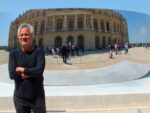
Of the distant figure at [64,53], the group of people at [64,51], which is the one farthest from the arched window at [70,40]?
the distant figure at [64,53]

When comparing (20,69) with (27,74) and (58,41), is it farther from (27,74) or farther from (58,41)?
(58,41)

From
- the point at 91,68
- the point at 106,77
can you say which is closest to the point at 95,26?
the point at 91,68

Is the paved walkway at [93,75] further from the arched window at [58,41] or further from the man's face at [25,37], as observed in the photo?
the man's face at [25,37]

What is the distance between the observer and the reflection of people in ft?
14.8

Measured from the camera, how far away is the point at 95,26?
14.1 m

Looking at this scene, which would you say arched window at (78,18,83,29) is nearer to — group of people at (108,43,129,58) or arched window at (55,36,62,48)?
arched window at (55,36,62,48)

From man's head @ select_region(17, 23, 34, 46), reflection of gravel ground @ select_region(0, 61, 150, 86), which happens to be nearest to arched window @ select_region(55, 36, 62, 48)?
reflection of gravel ground @ select_region(0, 61, 150, 86)

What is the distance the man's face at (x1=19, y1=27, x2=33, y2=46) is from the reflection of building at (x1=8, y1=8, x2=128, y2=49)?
7.94 m

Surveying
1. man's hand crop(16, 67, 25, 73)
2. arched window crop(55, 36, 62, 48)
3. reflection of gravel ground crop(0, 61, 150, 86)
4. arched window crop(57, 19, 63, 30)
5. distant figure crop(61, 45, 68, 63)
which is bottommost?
reflection of gravel ground crop(0, 61, 150, 86)

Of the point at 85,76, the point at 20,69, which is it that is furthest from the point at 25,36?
the point at 85,76

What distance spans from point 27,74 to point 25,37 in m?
0.48

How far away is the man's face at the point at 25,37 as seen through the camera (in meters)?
4.58

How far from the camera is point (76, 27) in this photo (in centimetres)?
1387

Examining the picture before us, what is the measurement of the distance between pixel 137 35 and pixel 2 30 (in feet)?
17.5
